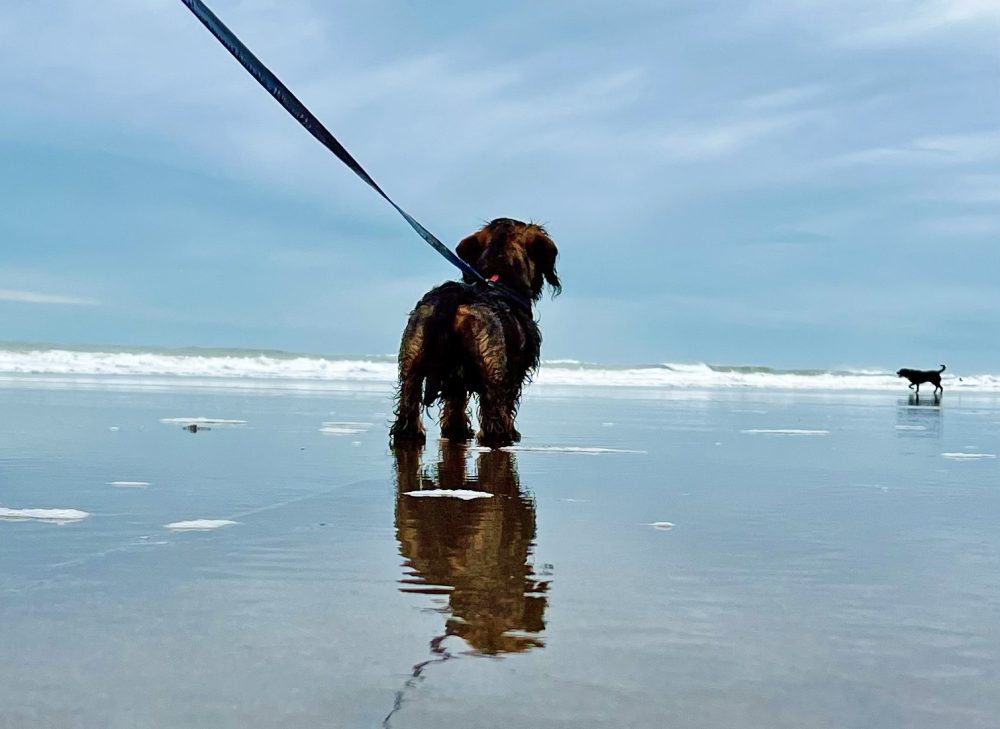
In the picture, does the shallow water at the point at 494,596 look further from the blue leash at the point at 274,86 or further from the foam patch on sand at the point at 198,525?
the blue leash at the point at 274,86

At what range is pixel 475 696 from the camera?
5.35 ft

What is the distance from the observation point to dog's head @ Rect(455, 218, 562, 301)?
7812 millimetres

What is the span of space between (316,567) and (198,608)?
20.9 inches

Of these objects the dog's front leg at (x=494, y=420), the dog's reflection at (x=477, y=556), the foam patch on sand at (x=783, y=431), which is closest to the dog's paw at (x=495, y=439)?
the dog's front leg at (x=494, y=420)

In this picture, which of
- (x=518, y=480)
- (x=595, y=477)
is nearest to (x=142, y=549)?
(x=518, y=480)

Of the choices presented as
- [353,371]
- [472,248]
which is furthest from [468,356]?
[353,371]

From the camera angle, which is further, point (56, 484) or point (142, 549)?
point (56, 484)

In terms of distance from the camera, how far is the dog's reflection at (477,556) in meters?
2.10

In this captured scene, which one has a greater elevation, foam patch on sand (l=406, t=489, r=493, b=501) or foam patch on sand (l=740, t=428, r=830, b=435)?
foam patch on sand (l=740, t=428, r=830, b=435)

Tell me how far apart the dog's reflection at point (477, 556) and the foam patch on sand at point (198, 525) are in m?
0.57

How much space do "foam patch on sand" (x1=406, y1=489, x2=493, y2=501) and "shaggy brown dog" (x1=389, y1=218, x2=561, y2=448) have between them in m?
Result: 2.44

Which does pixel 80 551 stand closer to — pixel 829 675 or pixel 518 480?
pixel 829 675

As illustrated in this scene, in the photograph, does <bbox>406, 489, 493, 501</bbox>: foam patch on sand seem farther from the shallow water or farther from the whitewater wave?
the whitewater wave

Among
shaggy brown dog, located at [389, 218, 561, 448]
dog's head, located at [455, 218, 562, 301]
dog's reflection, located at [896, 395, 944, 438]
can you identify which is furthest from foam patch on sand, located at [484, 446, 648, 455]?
dog's reflection, located at [896, 395, 944, 438]
